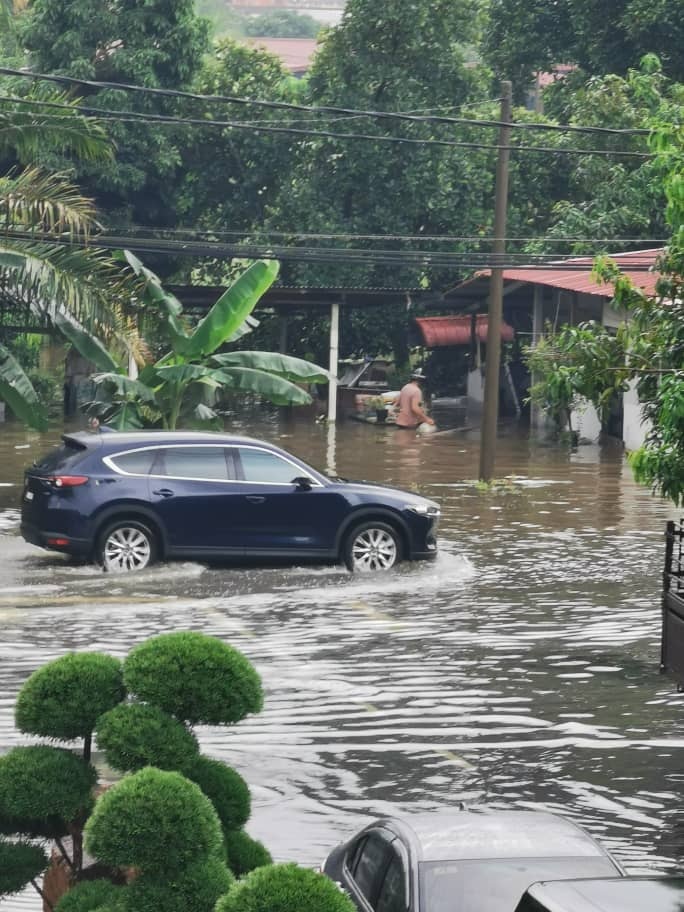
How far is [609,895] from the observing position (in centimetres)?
521

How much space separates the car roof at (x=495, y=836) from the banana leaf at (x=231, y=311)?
58.2 ft

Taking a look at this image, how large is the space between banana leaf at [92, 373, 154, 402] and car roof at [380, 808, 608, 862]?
17.1 m

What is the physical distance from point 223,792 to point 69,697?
722 millimetres

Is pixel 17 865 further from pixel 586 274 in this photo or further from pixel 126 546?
pixel 586 274

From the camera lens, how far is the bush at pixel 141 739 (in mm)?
6125

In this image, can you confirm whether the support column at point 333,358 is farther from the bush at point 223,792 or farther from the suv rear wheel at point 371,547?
the bush at point 223,792

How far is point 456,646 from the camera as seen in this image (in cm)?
1538

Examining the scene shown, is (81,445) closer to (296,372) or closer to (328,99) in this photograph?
(296,372)

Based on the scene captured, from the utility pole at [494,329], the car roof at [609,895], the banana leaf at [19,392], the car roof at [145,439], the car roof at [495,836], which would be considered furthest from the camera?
the utility pole at [494,329]

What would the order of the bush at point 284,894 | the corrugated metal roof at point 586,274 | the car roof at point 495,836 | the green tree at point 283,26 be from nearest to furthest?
the bush at point 284,894 → the car roof at point 495,836 → the corrugated metal roof at point 586,274 → the green tree at point 283,26

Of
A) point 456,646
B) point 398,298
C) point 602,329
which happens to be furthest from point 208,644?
point 398,298

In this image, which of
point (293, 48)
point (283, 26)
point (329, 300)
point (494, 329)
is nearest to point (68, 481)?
point (494, 329)

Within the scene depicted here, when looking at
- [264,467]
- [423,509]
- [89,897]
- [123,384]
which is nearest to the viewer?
[89,897]

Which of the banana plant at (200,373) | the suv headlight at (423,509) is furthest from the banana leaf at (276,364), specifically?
the suv headlight at (423,509)
